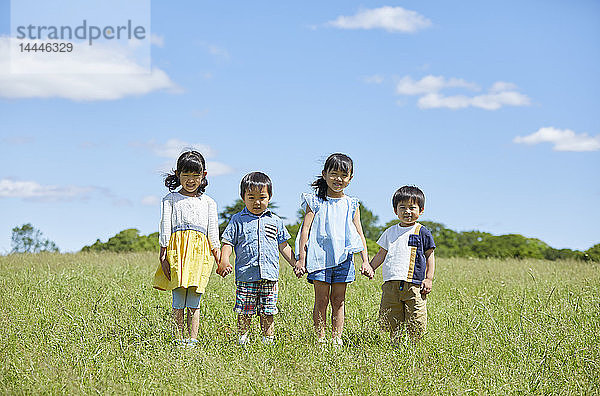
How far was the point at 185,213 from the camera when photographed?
229 inches

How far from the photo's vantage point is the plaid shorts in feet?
18.9

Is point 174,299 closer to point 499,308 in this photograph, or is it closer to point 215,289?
point 215,289

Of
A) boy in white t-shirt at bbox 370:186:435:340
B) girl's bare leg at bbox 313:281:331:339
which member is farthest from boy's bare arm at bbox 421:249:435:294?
girl's bare leg at bbox 313:281:331:339

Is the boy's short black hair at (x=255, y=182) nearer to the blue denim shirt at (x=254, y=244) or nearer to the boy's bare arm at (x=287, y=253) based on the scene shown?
the blue denim shirt at (x=254, y=244)

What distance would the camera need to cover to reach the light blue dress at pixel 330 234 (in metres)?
5.66

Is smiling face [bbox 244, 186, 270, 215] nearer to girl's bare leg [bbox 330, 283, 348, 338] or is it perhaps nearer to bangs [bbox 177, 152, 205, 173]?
bangs [bbox 177, 152, 205, 173]

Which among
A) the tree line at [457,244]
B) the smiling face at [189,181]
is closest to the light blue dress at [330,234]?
the smiling face at [189,181]

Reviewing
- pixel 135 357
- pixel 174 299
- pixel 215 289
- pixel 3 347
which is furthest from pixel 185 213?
pixel 215 289

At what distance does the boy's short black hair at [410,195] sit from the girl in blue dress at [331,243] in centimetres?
45

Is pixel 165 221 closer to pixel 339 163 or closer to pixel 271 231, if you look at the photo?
pixel 271 231

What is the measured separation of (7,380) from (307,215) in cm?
278

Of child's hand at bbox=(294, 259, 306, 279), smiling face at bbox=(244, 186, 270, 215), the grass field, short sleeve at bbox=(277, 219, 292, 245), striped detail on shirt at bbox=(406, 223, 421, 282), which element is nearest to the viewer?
the grass field

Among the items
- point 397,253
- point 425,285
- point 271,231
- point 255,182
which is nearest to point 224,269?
point 271,231

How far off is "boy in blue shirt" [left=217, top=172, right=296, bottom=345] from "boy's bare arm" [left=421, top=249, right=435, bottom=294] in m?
1.20
